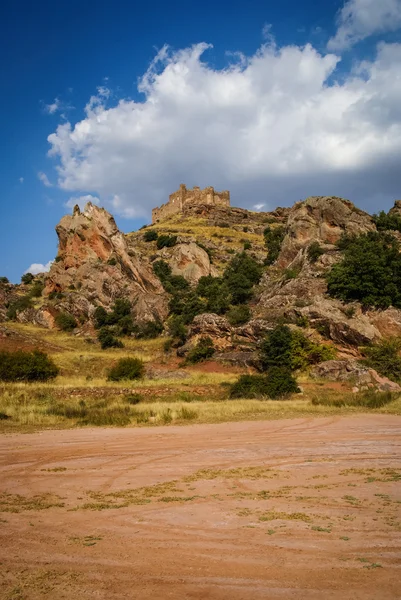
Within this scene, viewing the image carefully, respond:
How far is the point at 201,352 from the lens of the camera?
35906 millimetres

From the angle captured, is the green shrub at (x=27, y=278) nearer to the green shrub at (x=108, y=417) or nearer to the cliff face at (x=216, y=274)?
the cliff face at (x=216, y=274)

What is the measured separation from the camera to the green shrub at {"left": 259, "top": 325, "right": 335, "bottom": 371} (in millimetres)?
32594

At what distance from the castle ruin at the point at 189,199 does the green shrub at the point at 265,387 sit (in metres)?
85.7

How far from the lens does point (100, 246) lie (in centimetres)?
5812

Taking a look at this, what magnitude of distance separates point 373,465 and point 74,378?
25313 millimetres

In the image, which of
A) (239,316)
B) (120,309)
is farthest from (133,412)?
(120,309)

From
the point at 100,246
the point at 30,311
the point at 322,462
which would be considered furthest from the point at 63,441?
the point at 100,246

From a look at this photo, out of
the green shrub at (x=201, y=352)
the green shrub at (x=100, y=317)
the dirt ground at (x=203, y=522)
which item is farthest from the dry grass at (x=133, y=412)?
the green shrub at (x=100, y=317)

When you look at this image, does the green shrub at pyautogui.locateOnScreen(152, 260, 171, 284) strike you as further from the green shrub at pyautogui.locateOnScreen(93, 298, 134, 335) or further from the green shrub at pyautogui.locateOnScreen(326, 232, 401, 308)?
the green shrub at pyautogui.locateOnScreen(326, 232, 401, 308)

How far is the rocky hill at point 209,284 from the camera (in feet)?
121

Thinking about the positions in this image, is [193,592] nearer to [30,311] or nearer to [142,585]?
[142,585]

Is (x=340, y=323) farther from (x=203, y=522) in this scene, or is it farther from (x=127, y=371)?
(x=203, y=522)

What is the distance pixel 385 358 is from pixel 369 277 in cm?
963

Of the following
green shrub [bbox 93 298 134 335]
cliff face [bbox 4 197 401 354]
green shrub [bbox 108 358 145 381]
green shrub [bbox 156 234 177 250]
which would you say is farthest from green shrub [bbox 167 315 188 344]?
green shrub [bbox 156 234 177 250]
